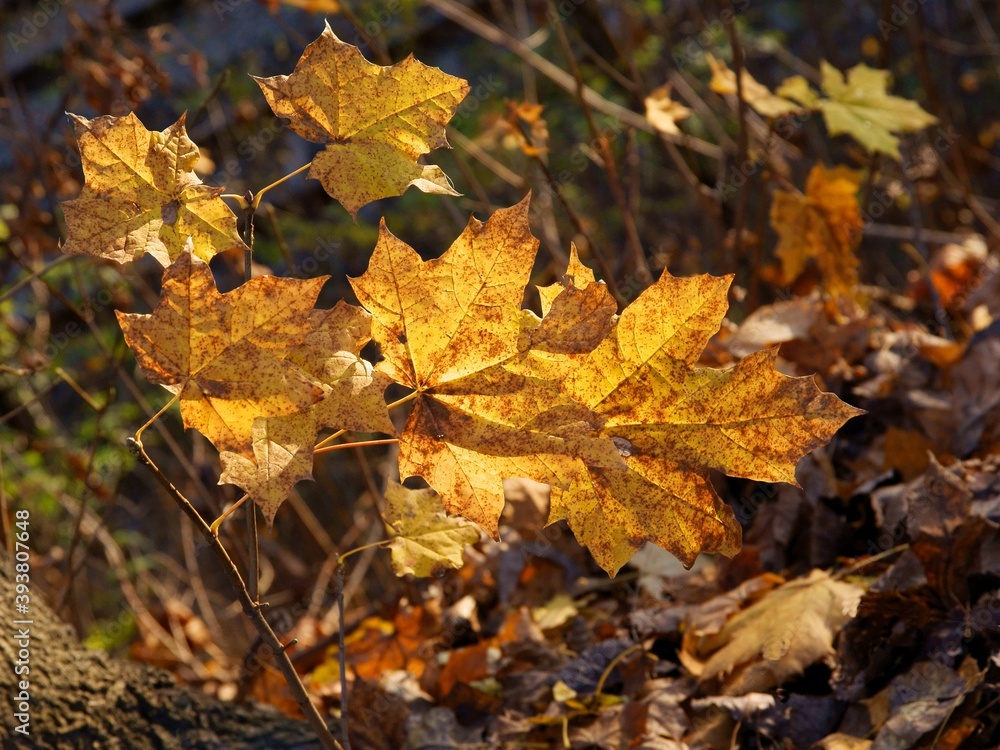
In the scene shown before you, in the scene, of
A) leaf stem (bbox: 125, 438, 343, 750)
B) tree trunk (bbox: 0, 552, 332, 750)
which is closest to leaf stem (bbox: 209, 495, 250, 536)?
leaf stem (bbox: 125, 438, 343, 750)

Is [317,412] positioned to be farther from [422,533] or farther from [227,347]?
[422,533]

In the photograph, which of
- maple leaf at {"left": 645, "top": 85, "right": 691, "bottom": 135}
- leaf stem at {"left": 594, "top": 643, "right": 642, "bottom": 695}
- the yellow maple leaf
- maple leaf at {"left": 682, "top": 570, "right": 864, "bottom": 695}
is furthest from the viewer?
maple leaf at {"left": 645, "top": 85, "right": 691, "bottom": 135}

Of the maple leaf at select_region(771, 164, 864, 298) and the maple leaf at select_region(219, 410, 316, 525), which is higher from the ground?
the maple leaf at select_region(219, 410, 316, 525)

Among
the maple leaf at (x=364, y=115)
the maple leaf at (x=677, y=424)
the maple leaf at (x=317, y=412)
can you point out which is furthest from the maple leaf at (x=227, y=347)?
the maple leaf at (x=677, y=424)

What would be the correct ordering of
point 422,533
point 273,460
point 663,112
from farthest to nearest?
point 663,112 → point 422,533 → point 273,460

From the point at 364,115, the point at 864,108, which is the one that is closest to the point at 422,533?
the point at 364,115

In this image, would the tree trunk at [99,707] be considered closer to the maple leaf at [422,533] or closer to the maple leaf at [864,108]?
the maple leaf at [422,533]

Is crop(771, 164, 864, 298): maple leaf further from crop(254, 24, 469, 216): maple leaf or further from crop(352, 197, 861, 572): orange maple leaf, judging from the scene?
crop(254, 24, 469, 216): maple leaf
